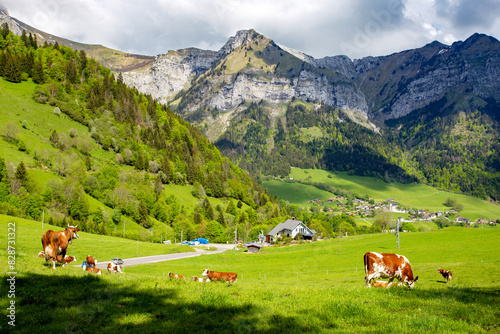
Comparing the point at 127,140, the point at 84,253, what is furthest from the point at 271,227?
the point at 84,253

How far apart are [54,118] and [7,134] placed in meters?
28.1

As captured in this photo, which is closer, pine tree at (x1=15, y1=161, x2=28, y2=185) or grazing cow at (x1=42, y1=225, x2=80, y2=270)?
grazing cow at (x1=42, y1=225, x2=80, y2=270)

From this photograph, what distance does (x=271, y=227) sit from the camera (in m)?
143

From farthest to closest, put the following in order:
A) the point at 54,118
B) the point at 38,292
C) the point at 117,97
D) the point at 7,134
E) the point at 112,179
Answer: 1. the point at 117,97
2. the point at 54,118
3. the point at 112,179
4. the point at 7,134
5. the point at 38,292

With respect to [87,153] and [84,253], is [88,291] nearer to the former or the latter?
[84,253]

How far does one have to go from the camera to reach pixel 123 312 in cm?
862

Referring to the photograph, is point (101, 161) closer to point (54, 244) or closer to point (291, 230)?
point (291, 230)

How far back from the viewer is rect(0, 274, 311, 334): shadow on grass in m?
7.59

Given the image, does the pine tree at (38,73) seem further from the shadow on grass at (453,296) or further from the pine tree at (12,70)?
the shadow on grass at (453,296)

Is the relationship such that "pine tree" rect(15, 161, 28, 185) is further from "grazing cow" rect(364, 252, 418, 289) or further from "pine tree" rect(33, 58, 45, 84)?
"grazing cow" rect(364, 252, 418, 289)

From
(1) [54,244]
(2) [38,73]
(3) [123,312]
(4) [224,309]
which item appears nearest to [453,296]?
(4) [224,309]

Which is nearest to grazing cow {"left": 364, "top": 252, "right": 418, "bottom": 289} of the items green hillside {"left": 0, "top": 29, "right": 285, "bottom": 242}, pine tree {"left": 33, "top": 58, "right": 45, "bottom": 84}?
green hillside {"left": 0, "top": 29, "right": 285, "bottom": 242}

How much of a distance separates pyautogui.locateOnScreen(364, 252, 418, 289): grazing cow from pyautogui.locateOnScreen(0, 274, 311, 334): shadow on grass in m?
9.26

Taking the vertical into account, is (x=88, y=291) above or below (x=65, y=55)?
below
